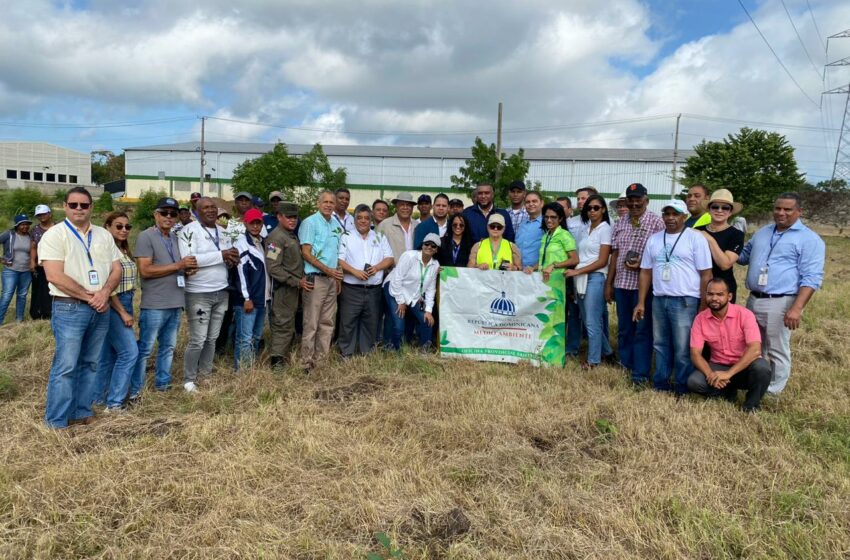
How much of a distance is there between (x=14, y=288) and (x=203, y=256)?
5775 millimetres

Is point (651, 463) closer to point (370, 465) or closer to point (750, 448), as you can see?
point (750, 448)

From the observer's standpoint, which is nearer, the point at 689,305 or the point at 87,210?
the point at 87,210

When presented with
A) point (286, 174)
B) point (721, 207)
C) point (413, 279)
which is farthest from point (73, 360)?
point (286, 174)

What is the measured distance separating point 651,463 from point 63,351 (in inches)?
183

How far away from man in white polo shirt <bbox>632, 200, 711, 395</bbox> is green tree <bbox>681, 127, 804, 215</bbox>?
3133 cm

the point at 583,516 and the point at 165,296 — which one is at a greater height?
the point at 165,296

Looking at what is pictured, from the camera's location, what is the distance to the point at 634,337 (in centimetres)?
590

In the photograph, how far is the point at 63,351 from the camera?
4.27m

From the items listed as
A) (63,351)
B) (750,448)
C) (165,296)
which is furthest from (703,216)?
(63,351)

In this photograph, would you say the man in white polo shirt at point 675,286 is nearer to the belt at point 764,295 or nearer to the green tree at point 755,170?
the belt at point 764,295

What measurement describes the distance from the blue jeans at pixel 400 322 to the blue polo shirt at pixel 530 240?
4.94 ft

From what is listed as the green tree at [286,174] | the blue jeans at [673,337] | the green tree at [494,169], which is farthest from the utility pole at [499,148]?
the blue jeans at [673,337]

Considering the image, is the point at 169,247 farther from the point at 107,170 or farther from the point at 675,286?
the point at 107,170

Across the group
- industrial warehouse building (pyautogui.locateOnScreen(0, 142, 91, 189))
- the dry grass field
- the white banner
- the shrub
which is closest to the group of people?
the white banner
